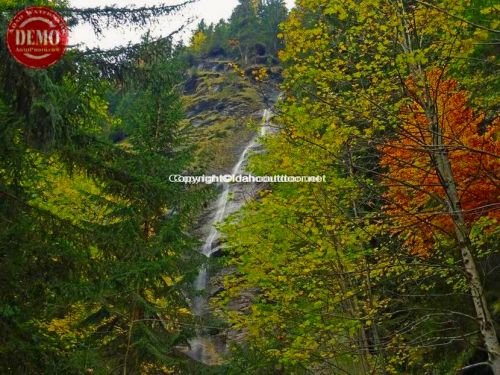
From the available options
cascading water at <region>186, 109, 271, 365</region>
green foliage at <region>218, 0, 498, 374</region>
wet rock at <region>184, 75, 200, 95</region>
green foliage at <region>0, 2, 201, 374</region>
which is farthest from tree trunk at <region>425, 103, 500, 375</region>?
wet rock at <region>184, 75, 200, 95</region>

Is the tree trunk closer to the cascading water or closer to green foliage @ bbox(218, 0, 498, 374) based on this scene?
green foliage @ bbox(218, 0, 498, 374)

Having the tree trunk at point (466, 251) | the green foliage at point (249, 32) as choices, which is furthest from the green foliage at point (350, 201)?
the green foliage at point (249, 32)

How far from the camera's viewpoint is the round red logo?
5258 millimetres

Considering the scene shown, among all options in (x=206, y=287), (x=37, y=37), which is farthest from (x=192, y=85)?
(x=37, y=37)

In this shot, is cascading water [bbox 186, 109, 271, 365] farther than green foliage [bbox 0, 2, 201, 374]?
Yes

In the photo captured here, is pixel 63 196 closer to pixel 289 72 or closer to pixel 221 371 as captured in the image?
pixel 221 371

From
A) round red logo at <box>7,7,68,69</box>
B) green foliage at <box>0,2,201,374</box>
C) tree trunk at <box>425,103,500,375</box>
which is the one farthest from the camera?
green foliage at <box>0,2,201,374</box>

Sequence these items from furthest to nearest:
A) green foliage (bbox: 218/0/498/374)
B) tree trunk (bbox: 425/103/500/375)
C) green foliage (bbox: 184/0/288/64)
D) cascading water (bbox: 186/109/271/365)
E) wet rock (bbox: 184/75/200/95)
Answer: wet rock (bbox: 184/75/200/95) < green foliage (bbox: 184/0/288/64) < cascading water (bbox: 186/109/271/365) < green foliage (bbox: 218/0/498/374) < tree trunk (bbox: 425/103/500/375)

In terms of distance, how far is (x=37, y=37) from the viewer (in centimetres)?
584

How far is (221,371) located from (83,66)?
23.1ft

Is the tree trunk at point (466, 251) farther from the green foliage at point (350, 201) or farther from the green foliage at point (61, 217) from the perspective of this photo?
the green foliage at point (61, 217)

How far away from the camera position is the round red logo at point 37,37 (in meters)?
5.26

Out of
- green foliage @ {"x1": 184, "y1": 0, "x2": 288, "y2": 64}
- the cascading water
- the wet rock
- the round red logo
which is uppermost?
green foliage @ {"x1": 184, "y1": 0, "x2": 288, "y2": 64}

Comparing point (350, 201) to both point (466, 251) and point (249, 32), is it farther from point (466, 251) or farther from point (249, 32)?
point (249, 32)
